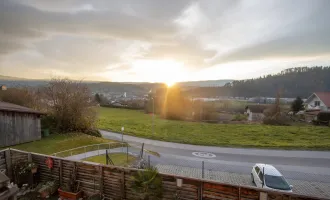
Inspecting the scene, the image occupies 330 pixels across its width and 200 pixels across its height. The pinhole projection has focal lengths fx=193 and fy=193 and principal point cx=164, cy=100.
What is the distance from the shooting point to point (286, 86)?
7181 centimetres

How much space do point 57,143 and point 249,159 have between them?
58.3ft

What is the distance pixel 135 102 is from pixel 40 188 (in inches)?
2082

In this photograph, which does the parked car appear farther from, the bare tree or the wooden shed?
the wooden shed

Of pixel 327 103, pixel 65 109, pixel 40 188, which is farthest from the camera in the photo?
pixel 327 103

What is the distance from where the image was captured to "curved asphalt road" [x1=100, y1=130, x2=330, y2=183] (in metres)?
14.4

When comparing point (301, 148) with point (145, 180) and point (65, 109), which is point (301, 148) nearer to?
point (145, 180)

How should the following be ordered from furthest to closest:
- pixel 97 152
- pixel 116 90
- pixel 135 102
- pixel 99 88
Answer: pixel 116 90 → pixel 99 88 → pixel 135 102 → pixel 97 152

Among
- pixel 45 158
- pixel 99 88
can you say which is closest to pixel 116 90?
pixel 99 88

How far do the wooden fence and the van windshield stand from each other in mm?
5133

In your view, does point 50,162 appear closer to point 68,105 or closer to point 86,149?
point 86,149

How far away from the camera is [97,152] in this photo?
53.0 ft

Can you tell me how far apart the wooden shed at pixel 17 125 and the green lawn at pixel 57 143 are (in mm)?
724

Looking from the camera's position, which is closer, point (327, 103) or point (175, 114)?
point (327, 103)

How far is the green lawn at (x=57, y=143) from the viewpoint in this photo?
16.2 metres
